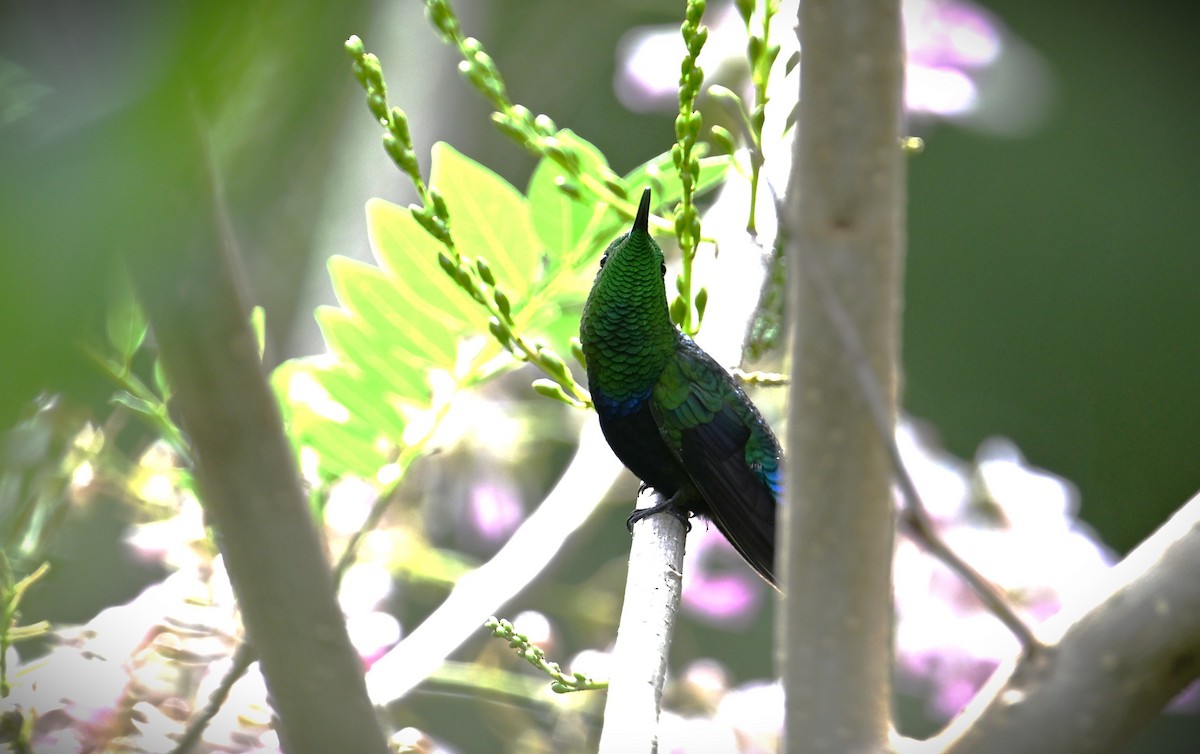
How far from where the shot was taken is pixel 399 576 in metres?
1.50

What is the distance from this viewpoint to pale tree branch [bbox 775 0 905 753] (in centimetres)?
42

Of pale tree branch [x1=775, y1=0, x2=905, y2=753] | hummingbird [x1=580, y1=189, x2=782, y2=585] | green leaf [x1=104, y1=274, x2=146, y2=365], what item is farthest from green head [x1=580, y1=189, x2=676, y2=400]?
pale tree branch [x1=775, y1=0, x2=905, y2=753]

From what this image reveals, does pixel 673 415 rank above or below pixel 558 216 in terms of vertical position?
below

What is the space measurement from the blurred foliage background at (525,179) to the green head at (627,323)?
300mm

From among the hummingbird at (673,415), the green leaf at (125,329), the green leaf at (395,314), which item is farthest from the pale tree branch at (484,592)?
the green leaf at (125,329)

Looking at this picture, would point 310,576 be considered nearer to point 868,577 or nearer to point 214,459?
point 214,459

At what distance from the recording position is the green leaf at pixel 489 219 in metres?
1.03

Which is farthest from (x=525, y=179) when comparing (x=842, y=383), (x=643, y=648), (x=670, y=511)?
(x=842, y=383)

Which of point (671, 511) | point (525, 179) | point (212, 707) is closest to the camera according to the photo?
point (212, 707)

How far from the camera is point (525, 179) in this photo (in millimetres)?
2469

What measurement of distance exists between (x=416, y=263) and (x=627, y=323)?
0.21 m

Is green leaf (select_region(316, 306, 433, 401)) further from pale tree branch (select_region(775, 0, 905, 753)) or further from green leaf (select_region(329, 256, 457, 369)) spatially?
pale tree branch (select_region(775, 0, 905, 753))

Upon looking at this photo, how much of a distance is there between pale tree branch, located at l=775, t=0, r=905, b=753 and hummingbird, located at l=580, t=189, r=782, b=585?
1.87 ft

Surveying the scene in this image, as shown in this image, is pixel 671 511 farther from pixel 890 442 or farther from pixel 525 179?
pixel 525 179
